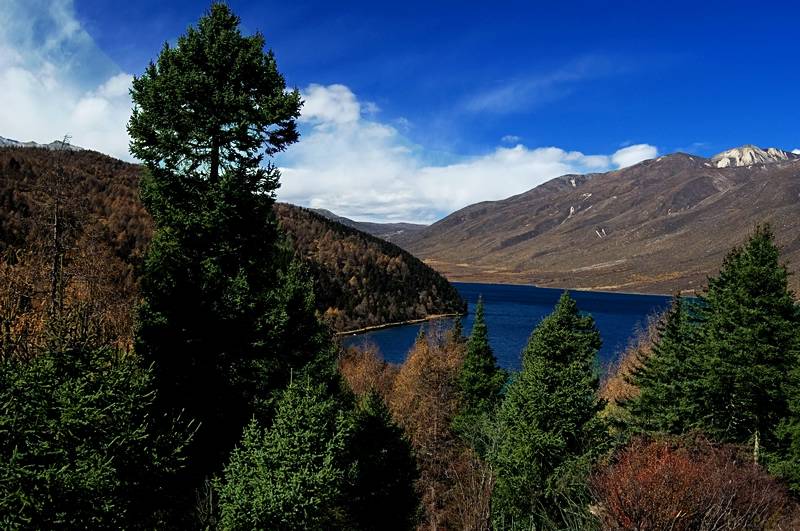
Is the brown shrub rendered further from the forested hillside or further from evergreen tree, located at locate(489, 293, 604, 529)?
the forested hillside

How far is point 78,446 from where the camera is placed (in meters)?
7.63

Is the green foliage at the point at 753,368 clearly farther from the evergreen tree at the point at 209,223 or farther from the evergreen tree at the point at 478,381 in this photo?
the evergreen tree at the point at 209,223

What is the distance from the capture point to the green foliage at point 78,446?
23.3 ft

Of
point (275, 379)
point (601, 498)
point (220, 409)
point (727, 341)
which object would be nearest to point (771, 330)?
point (727, 341)

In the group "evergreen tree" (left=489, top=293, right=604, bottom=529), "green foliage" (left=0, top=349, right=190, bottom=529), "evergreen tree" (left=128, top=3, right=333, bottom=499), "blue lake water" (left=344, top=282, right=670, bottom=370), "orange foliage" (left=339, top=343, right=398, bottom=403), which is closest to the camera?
"green foliage" (left=0, top=349, right=190, bottom=529)

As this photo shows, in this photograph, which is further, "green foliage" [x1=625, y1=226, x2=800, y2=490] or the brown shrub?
"green foliage" [x1=625, y1=226, x2=800, y2=490]

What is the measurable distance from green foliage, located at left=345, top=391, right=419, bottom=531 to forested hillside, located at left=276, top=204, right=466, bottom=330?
110 m

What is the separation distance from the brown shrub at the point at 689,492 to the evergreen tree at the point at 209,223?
9728mm

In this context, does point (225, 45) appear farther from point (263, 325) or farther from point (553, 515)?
point (553, 515)

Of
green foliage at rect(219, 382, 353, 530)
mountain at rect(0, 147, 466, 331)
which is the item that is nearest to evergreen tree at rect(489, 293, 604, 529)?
green foliage at rect(219, 382, 353, 530)

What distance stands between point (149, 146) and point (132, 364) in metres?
5.62

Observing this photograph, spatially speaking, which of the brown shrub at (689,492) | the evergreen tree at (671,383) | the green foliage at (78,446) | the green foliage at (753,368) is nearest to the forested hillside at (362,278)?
the evergreen tree at (671,383)

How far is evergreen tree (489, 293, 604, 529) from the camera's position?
779 inches

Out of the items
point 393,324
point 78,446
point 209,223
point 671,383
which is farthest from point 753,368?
point 393,324
